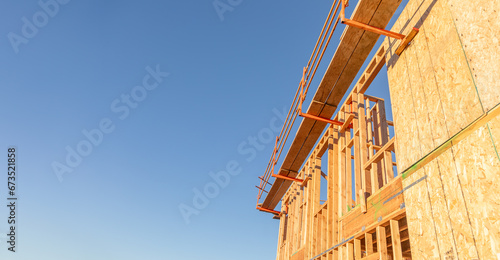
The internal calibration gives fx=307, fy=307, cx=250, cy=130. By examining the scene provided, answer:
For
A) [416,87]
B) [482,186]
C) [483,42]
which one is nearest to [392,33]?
[416,87]

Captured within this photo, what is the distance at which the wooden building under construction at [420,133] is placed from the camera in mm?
3572

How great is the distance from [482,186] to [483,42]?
1833mm

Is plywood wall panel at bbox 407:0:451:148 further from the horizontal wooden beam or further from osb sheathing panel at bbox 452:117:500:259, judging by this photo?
the horizontal wooden beam

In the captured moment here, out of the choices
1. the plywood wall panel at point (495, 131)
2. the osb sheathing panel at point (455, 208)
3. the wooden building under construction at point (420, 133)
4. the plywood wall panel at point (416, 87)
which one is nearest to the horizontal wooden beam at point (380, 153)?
the wooden building under construction at point (420, 133)

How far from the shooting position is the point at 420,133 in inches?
189

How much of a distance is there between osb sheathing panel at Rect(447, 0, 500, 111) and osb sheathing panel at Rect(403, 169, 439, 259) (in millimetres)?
1443

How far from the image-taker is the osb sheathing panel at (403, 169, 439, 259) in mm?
4086

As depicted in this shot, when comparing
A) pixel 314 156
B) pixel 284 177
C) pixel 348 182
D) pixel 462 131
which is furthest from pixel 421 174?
pixel 284 177

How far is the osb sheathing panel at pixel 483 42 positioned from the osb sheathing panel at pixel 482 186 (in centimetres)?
48

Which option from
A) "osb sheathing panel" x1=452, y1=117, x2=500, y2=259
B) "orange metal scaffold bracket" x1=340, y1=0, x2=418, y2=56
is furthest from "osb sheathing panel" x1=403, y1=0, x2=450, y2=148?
"osb sheathing panel" x1=452, y1=117, x2=500, y2=259

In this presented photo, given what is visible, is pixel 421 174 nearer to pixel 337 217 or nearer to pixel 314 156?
pixel 337 217

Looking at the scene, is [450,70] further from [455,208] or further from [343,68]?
[343,68]

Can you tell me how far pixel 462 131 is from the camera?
3.89 meters

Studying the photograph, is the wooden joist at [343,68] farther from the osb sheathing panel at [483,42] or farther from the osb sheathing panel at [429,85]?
the osb sheathing panel at [483,42]
